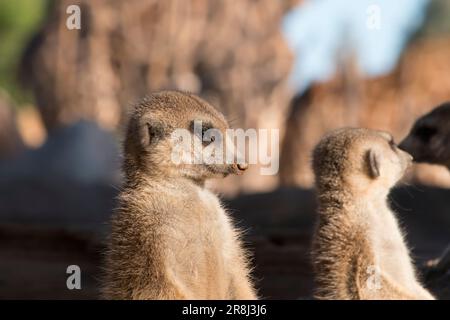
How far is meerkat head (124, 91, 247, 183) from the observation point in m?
3.70

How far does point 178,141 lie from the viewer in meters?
3.75

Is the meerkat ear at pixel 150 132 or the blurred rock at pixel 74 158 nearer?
the meerkat ear at pixel 150 132

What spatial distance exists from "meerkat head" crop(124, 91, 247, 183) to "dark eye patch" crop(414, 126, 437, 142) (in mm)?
2477

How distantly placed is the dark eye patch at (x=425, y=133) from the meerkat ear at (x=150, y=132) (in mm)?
2694

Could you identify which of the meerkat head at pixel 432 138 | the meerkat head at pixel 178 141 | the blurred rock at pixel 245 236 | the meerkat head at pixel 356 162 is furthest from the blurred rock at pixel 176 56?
the meerkat head at pixel 178 141

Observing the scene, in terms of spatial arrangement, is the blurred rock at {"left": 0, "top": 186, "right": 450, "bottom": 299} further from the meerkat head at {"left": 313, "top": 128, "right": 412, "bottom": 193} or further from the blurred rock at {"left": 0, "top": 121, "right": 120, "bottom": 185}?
the blurred rock at {"left": 0, "top": 121, "right": 120, "bottom": 185}

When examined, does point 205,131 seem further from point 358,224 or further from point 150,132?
point 358,224

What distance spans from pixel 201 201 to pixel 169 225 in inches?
8.4

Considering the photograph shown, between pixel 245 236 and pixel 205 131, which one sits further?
pixel 245 236

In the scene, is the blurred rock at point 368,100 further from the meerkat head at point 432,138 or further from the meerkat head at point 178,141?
the meerkat head at point 178,141

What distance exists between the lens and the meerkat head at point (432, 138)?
5.96m

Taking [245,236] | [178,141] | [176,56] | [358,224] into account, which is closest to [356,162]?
[358,224]

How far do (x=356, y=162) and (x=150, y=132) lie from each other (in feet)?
3.78

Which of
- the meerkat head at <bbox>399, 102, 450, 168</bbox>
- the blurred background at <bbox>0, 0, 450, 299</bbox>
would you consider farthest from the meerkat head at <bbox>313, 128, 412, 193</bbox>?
the blurred background at <bbox>0, 0, 450, 299</bbox>
